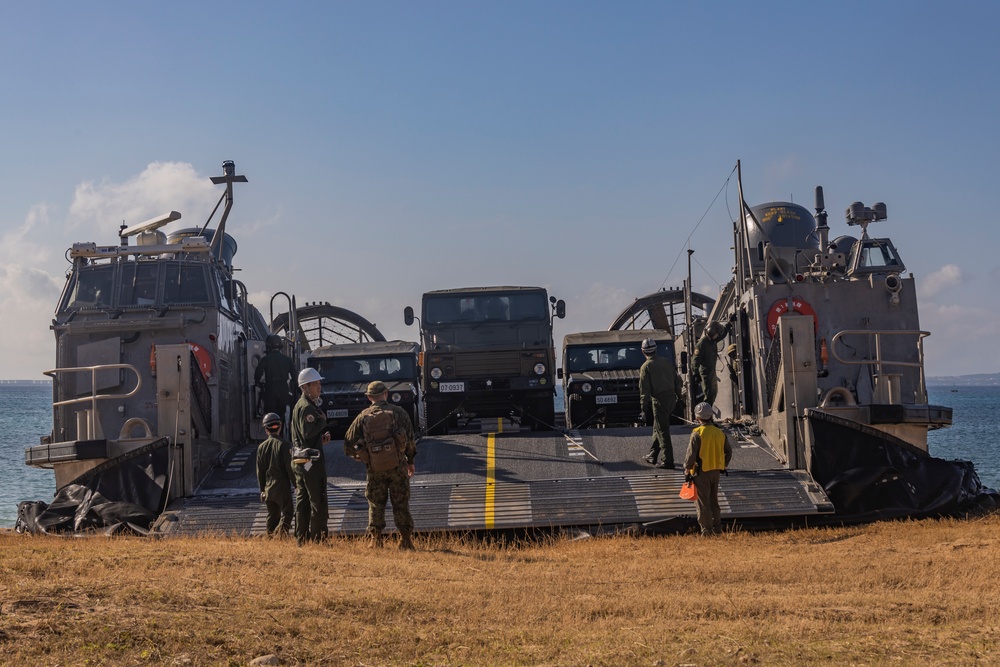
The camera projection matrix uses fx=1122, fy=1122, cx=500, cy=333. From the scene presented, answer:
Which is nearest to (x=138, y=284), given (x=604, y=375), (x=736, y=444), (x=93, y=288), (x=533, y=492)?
(x=93, y=288)

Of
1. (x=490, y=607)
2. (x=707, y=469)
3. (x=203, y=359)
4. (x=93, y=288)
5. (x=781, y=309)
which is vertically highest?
(x=93, y=288)

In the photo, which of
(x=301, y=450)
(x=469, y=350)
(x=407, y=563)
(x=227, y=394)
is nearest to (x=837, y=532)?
(x=407, y=563)

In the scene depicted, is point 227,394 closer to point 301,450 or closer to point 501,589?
point 301,450

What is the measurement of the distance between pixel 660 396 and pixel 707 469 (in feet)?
7.30

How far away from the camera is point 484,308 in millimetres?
19625

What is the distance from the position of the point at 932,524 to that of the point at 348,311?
23.6 m

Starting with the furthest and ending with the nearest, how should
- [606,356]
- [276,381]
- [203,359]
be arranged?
[606,356], [276,381], [203,359]

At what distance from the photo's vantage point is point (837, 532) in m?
11.6

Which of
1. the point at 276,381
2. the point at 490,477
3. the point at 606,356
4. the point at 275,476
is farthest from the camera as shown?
the point at 606,356

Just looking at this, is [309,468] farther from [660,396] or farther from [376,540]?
[660,396]

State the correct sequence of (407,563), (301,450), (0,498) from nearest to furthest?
(407,563), (301,450), (0,498)

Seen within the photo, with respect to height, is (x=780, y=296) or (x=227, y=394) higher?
(x=780, y=296)

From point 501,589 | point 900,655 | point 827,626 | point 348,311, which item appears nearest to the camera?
point 900,655

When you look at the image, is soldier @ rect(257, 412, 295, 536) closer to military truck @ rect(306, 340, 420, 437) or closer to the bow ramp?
the bow ramp
